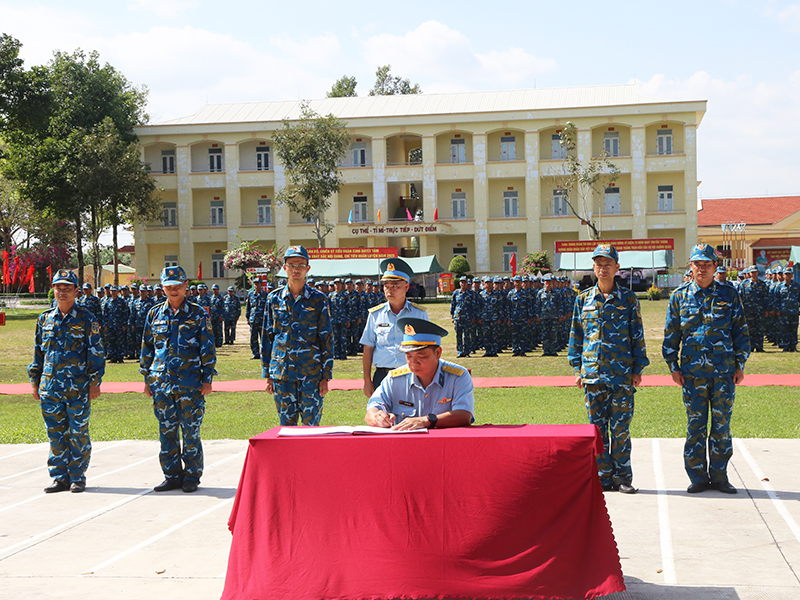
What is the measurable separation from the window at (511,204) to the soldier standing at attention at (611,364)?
4840cm

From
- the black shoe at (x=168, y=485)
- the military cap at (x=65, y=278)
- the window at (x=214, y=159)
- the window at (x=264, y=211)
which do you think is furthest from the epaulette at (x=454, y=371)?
the window at (x=214, y=159)

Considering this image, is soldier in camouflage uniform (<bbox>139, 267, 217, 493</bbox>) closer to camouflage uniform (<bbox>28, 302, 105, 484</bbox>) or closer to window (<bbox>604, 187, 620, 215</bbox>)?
camouflage uniform (<bbox>28, 302, 105, 484</bbox>)

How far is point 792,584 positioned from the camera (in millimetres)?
4660

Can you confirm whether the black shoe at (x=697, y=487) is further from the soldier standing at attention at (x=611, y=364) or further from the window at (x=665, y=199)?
the window at (x=665, y=199)

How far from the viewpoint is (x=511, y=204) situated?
181ft

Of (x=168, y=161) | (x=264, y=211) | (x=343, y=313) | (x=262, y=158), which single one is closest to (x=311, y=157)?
(x=262, y=158)

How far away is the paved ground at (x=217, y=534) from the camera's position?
489 cm

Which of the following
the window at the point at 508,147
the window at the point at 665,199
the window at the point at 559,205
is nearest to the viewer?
the window at the point at 665,199

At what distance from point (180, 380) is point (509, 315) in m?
15.9

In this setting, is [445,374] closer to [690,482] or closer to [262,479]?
[262,479]

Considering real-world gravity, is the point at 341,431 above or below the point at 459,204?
below

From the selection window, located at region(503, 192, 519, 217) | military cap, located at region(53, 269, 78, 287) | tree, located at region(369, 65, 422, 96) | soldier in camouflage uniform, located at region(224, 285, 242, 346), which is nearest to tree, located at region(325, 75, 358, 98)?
tree, located at region(369, 65, 422, 96)

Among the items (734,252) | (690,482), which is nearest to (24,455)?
(690,482)

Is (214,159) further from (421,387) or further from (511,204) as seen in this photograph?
(421,387)
